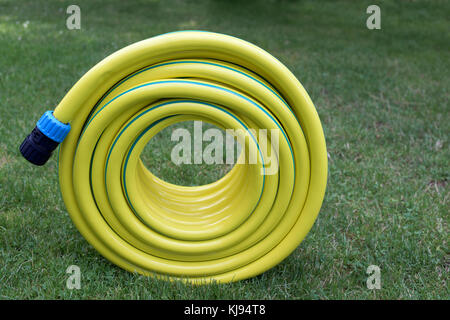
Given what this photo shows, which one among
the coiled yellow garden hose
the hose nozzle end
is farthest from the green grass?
the hose nozzle end

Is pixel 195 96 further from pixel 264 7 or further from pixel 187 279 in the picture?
pixel 264 7

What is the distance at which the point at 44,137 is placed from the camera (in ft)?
7.82

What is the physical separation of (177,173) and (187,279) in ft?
4.34

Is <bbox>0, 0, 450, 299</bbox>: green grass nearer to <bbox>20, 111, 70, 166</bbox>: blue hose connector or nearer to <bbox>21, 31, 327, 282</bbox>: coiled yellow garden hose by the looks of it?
<bbox>21, 31, 327, 282</bbox>: coiled yellow garden hose

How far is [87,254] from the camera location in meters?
2.88

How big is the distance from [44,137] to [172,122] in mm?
597

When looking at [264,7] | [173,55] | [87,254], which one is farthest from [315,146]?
[264,7]

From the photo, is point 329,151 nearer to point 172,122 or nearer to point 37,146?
point 172,122

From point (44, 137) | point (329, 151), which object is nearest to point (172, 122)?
point (44, 137)

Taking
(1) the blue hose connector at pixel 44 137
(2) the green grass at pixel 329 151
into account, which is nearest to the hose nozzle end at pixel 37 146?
(1) the blue hose connector at pixel 44 137

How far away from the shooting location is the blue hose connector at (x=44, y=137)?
2377 mm

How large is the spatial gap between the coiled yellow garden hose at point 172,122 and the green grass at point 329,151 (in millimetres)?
164

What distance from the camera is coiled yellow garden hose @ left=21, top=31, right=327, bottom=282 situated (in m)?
2.40

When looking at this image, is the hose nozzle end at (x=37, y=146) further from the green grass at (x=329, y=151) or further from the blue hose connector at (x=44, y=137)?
the green grass at (x=329, y=151)
